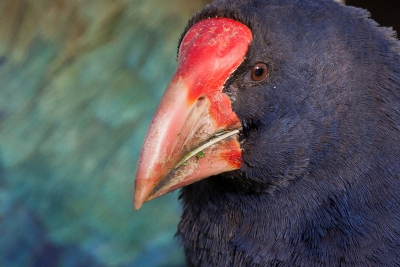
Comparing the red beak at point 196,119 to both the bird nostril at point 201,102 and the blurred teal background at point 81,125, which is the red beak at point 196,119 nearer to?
the bird nostril at point 201,102

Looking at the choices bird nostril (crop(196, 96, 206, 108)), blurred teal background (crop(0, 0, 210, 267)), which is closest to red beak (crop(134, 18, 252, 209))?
bird nostril (crop(196, 96, 206, 108))

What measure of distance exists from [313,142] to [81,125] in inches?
55.2

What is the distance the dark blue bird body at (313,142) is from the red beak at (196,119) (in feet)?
0.08

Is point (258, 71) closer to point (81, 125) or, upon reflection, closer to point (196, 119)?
point (196, 119)

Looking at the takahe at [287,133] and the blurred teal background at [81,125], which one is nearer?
the takahe at [287,133]

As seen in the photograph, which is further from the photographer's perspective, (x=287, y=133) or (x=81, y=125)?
(x=81, y=125)

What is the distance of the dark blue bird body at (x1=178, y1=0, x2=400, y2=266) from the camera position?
0.86 metres

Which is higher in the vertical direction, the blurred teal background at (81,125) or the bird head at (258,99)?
the bird head at (258,99)

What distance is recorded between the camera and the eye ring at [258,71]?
848 millimetres

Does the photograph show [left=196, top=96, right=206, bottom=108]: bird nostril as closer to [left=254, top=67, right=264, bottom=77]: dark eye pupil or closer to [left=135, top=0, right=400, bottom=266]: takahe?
[left=135, top=0, right=400, bottom=266]: takahe

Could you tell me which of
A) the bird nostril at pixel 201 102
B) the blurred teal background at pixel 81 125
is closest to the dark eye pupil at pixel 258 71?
the bird nostril at pixel 201 102

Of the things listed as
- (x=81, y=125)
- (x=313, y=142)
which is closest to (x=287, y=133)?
(x=313, y=142)

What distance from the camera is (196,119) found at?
2.73 ft

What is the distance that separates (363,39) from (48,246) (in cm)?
160
